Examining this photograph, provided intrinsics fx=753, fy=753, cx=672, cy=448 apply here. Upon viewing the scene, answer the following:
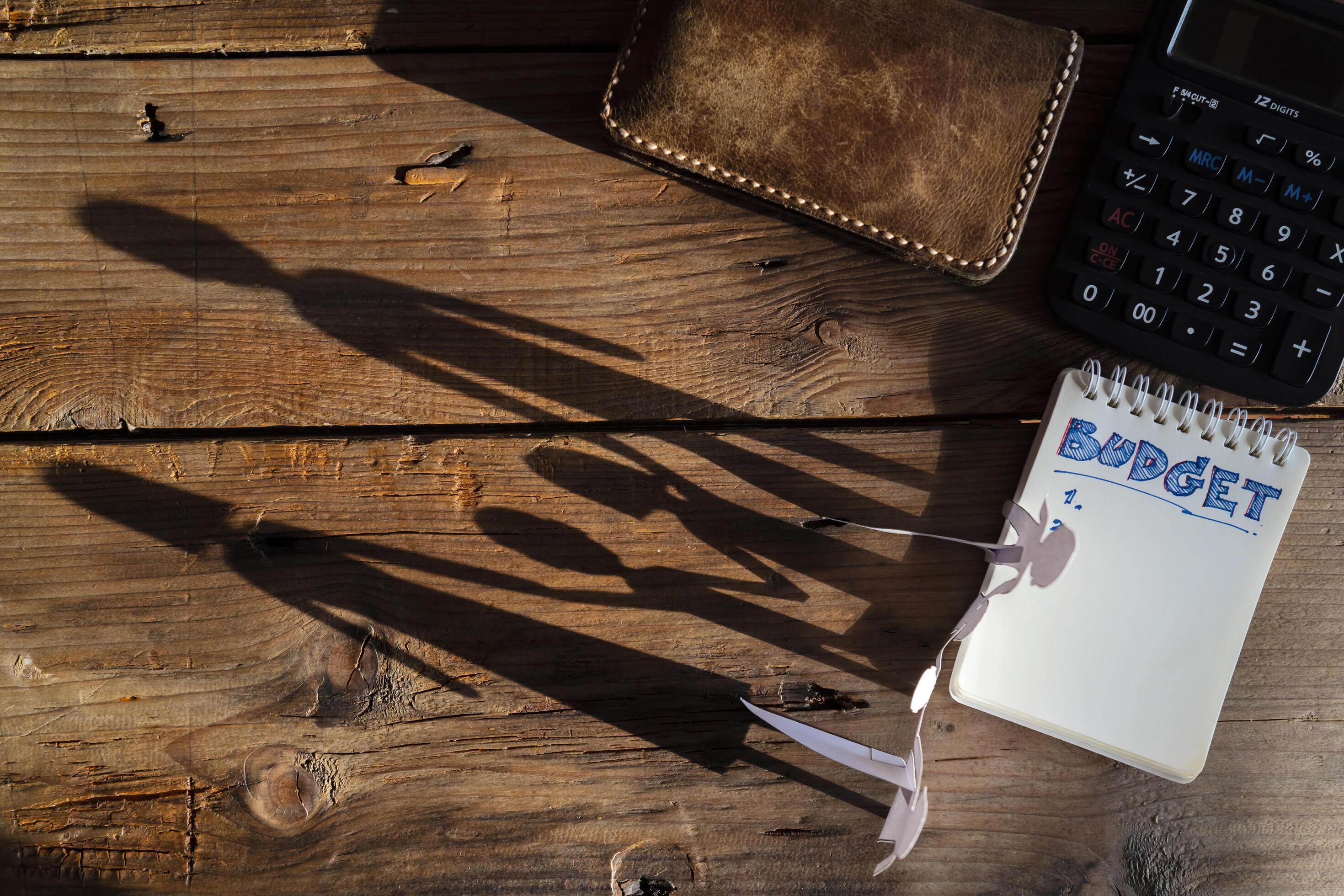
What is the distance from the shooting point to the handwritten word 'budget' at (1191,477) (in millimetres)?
538

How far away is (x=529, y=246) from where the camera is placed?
1.84 ft

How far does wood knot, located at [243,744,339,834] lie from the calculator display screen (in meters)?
0.81

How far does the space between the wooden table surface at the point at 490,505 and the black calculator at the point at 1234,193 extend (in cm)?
5

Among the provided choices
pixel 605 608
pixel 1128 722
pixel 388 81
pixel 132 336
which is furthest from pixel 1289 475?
pixel 132 336

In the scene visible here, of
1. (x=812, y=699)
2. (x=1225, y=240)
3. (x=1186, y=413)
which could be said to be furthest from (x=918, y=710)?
(x=1225, y=240)

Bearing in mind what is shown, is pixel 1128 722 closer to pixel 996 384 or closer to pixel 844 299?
pixel 996 384

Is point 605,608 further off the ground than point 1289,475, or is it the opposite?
point 1289,475

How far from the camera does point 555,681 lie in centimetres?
57

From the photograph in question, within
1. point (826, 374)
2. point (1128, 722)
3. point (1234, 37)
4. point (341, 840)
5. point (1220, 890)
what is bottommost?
point (341, 840)

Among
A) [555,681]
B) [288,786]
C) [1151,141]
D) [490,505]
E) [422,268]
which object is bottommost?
[288,786]

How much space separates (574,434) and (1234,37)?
0.53m

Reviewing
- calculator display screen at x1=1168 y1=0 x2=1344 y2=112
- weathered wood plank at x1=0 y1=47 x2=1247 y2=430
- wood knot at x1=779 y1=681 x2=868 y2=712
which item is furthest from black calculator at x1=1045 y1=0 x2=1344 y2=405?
wood knot at x1=779 y1=681 x2=868 y2=712

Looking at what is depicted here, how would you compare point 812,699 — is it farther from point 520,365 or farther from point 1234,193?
point 1234,193

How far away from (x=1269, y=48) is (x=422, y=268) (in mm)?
610
